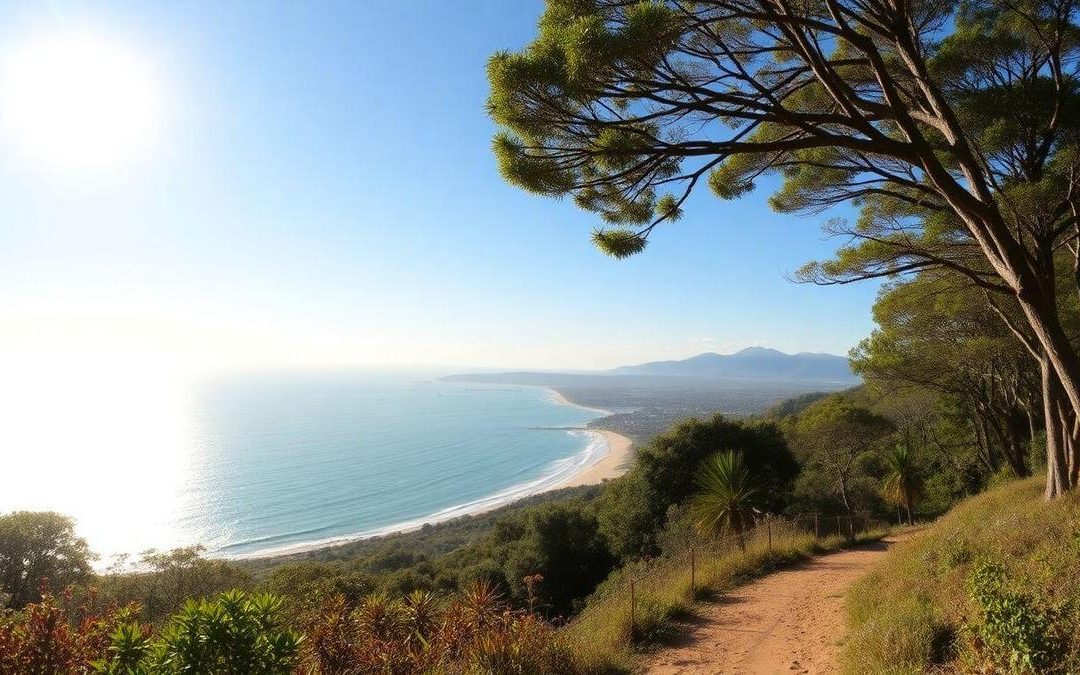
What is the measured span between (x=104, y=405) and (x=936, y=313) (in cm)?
14216

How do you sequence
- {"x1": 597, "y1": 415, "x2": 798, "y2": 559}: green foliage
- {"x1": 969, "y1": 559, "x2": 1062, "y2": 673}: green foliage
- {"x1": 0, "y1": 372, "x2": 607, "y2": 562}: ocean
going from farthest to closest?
{"x1": 0, "y1": 372, "x2": 607, "y2": 562}: ocean, {"x1": 597, "y1": 415, "x2": 798, "y2": 559}: green foliage, {"x1": 969, "y1": 559, "x2": 1062, "y2": 673}: green foliage

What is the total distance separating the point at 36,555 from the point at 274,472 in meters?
38.4

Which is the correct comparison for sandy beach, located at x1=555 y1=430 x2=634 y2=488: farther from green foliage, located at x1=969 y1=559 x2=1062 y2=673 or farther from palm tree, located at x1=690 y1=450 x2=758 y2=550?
green foliage, located at x1=969 y1=559 x2=1062 y2=673

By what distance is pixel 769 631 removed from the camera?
5.87m

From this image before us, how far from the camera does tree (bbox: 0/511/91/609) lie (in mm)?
17625

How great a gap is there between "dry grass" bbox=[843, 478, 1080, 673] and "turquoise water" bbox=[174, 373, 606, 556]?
124ft

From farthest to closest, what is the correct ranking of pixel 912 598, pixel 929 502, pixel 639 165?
pixel 929 502
pixel 639 165
pixel 912 598

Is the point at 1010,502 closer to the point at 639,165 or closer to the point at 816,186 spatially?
the point at 816,186

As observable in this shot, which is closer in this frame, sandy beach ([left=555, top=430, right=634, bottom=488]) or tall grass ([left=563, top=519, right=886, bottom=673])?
tall grass ([left=563, top=519, right=886, bottom=673])

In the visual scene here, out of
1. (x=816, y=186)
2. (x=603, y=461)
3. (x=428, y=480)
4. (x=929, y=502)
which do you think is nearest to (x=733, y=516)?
(x=816, y=186)

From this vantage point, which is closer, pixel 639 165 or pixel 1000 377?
pixel 639 165

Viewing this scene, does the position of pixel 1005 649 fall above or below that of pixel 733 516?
above

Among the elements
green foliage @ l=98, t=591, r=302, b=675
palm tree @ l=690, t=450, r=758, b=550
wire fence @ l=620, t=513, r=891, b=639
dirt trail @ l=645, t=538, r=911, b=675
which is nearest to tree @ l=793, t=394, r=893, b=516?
wire fence @ l=620, t=513, r=891, b=639

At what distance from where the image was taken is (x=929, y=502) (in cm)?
2122
